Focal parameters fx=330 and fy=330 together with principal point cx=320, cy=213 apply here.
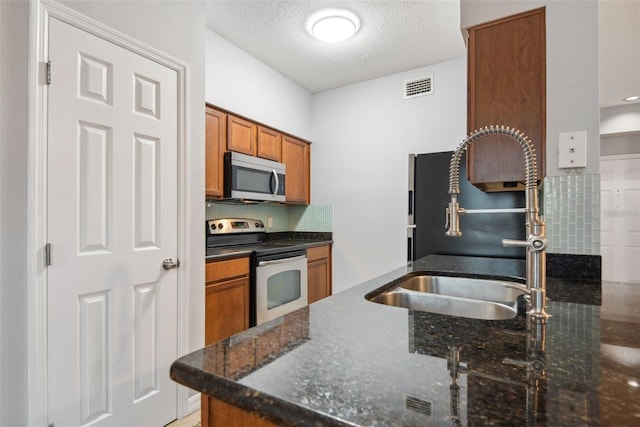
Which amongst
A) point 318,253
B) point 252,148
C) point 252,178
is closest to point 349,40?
point 252,148

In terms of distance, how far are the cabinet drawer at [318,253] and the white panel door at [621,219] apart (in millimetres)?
3678

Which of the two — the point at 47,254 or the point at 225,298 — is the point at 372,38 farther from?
the point at 47,254

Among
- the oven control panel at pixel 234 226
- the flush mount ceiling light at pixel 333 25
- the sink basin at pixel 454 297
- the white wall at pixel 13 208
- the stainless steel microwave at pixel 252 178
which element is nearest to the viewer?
the sink basin at pixel 454 297

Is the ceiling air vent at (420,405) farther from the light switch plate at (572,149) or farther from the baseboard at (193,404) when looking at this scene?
the baseboard at (193,404)

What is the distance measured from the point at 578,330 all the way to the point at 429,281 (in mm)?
838

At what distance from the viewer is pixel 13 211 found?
4.25 feet

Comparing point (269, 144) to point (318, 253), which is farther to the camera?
point (318, 253)

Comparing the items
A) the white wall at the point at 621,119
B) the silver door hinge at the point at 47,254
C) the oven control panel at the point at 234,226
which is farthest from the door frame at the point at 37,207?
the white wall at the point at 621,119

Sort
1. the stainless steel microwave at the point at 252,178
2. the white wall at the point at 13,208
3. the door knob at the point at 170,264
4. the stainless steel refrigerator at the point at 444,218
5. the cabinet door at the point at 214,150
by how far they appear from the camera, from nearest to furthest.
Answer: the white wall at the point at 13,208 → the door knob at the point at 170,264 → the stainless steel refrigerator at the point at 444,218 → the cabinet door at the point at 214,150 → the stainless steel microwave at the point at 252,178

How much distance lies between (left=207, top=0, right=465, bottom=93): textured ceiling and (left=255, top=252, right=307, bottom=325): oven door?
1798mm

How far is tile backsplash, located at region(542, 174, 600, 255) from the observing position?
1356 mm

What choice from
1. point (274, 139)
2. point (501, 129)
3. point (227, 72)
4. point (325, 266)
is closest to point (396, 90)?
point (274, 139)

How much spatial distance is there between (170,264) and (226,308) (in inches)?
26.0

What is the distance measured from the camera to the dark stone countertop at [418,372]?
0.44m
